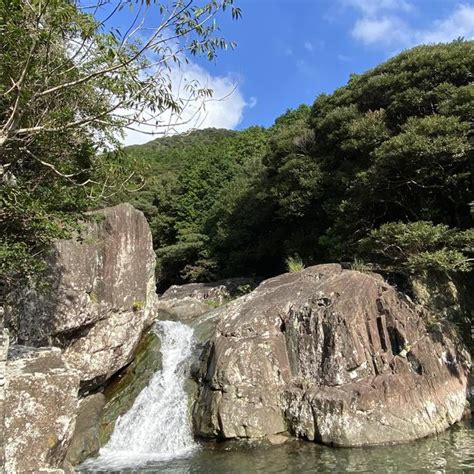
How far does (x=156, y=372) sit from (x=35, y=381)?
7143 millimetres

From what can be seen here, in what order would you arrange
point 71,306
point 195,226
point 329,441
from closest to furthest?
point 329,441
point 71,306
point 195,226

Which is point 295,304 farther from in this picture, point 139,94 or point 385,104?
point 385,104

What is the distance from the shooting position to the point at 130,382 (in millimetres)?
15078

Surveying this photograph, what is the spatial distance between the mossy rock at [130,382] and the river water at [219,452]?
0.28 meters

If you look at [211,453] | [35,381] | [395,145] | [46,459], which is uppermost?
[395,145]

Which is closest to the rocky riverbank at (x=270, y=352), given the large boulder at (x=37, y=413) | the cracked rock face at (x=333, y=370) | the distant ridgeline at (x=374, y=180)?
the cracked rock face at (x=333, y=370)

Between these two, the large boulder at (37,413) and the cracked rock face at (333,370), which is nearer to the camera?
the large boulder at (37,413)

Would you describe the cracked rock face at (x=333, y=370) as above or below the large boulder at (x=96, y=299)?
below

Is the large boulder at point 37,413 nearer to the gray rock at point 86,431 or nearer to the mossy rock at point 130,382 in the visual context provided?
the gray rock at point 86,431

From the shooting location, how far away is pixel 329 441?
11367mm

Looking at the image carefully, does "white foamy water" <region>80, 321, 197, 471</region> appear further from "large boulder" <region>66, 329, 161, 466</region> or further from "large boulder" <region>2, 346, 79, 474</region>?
"large boulder" <region>2, 346, 79, 474</region>

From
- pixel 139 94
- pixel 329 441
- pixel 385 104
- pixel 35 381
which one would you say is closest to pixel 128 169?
pixel 139 94

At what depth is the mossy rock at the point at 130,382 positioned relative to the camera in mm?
13641

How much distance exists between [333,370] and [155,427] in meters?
5.48
